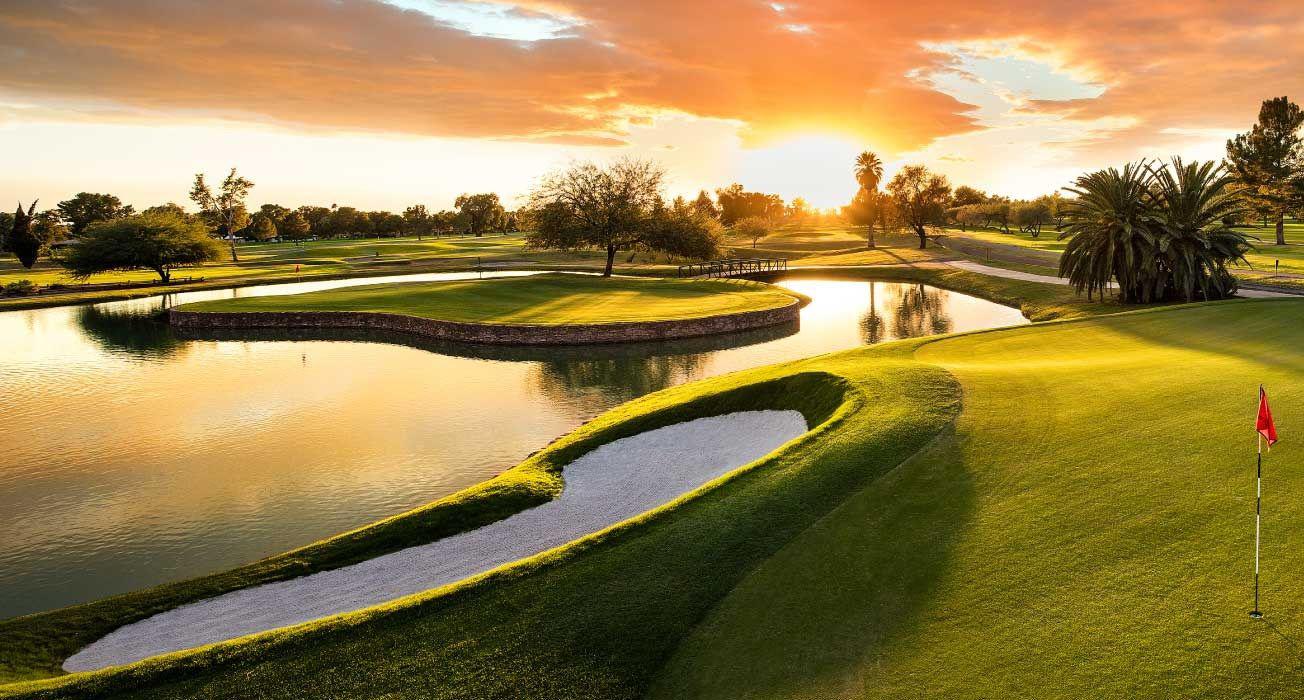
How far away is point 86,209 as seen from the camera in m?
151

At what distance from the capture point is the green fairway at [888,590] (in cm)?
746

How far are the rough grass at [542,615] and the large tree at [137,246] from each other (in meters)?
70.5

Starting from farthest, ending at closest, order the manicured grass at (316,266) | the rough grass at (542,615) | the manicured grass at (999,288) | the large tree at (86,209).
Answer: the large tree at (86,209) → the manicured grass at (316,266) → the manicured grass at (999,288) → the rough grass at (542,615)

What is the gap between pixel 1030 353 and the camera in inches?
896

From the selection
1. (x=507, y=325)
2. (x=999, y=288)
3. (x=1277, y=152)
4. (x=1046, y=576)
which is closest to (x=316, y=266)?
(x=507, y=325)

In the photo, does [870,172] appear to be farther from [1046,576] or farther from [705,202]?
[1046,576]

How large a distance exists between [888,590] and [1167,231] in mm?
32386

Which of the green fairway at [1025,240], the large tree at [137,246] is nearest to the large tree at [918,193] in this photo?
the green fairway at [1025,240]

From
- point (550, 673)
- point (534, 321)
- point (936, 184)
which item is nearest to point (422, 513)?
point (550, 673)

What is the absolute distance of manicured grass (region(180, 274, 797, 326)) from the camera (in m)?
44.3

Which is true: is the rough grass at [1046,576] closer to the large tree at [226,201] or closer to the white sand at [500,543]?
the white sand at [500,543]

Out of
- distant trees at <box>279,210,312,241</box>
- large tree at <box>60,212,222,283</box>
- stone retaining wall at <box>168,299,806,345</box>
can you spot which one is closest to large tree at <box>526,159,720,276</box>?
stone retaining wall at <box>168,299,806,345</box>

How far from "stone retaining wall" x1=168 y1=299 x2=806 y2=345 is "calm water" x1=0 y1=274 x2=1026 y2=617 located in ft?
4.87

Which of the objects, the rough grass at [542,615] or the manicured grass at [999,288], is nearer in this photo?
the rough grass at [542,615]
